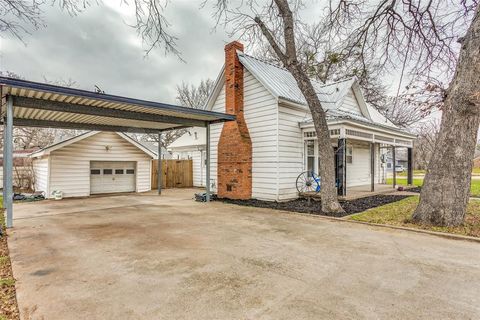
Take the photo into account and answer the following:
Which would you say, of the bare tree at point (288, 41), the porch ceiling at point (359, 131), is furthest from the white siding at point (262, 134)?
the bare tree at point (288, 41)

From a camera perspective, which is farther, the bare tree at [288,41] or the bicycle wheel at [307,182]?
the bicycle wheel at [307,182]

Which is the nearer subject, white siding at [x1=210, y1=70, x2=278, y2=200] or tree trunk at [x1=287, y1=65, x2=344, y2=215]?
tree trunk at [x1=287, y1=65, x2=344, y2=215]

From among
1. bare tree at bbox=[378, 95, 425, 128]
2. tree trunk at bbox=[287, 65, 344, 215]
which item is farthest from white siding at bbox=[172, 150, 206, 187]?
bare tree at bbox=[378, 95, 425, 128]

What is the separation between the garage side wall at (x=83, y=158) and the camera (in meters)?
12.5

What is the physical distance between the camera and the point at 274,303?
287cm

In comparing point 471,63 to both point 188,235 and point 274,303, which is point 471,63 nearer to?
point 274,303

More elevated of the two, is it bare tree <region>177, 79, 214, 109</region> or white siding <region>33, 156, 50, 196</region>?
bare tree <region>177, 79, 214, 109</region>

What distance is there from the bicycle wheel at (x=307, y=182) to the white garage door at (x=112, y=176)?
372 inches

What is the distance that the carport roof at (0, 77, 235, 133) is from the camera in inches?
252

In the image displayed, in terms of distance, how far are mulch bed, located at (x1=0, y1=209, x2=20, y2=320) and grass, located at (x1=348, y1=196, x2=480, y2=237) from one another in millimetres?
6934

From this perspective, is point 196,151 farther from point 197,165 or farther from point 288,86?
point 288,86

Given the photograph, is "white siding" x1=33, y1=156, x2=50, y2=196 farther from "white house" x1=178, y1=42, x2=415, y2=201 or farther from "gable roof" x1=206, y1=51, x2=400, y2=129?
"gable roof" x1=206, y1=51, x2=400, y2=129

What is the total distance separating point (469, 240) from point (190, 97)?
3058 centimetres

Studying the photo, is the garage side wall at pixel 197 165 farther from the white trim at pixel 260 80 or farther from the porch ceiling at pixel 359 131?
the porch ceiling at pixel 359 131
